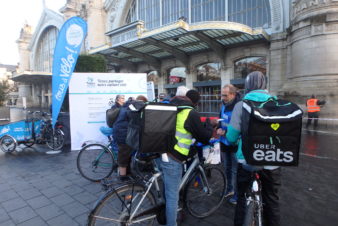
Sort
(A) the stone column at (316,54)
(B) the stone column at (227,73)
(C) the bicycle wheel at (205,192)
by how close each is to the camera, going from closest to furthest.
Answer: (C) the bicycle wheel at (205,192) → (A) the stone column at (316,54) → (B) the stone column at (227,73)

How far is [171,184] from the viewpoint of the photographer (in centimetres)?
220

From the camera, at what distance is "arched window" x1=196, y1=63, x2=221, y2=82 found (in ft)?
58.5

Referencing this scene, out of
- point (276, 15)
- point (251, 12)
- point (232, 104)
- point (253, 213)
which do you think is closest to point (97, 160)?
point (232, 104)

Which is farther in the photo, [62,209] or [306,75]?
[306,75]

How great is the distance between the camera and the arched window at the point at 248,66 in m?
15.2

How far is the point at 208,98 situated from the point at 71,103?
37.4ft

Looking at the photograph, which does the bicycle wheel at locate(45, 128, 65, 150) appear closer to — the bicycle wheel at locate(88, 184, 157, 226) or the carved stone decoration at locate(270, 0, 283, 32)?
the bicycle wheel at locate(88, 184, 157, 226)

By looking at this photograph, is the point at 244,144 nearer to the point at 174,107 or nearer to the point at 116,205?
the point at 174,107

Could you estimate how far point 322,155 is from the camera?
18.9 ft

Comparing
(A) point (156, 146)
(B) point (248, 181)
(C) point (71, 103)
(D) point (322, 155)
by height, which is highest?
(C) point (71, 103)

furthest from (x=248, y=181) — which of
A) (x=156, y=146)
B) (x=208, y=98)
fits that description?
(x=208, y=98)

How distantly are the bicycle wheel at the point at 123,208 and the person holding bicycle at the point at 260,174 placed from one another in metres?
0.98

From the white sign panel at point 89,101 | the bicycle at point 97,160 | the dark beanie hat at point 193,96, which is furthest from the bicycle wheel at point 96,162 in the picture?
the dark beanie hat at point 193,96

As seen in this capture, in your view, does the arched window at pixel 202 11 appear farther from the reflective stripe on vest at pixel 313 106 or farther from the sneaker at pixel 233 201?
the sneaker at pixel 233 201
